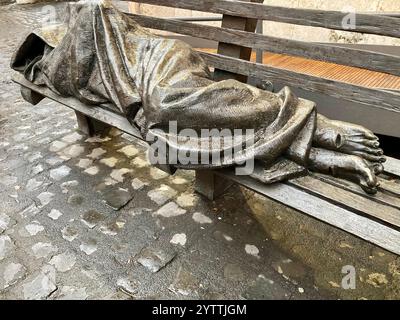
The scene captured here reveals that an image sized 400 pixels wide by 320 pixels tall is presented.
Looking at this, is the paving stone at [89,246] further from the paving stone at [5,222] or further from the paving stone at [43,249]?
the paving stone at [5,222]

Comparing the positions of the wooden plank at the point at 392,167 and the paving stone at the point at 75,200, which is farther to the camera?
the paving stone at the point at 75,200

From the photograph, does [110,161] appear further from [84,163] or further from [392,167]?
[392,167]

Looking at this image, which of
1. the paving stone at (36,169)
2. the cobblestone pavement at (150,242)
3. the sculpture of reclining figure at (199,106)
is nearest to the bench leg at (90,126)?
the cobblestone pavement at (150,242)

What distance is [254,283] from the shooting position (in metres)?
2.10

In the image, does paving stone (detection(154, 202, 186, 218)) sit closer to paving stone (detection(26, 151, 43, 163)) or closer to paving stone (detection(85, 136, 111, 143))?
paving stone (detection(85, 136, 111, 143))

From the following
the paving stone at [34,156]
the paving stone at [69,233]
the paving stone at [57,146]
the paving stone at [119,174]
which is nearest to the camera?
the paving stone at [69,233]

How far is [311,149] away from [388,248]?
634mm

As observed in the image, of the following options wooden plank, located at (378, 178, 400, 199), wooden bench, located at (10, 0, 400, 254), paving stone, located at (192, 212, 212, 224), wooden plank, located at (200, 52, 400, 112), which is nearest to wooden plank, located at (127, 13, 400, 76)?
wooden bench, located at (10, 0, 400, 254)

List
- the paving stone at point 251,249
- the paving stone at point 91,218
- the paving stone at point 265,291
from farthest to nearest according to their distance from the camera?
the paving stone at point 91,218
the paving stone at point 251,249
the paving stone at point 265,291

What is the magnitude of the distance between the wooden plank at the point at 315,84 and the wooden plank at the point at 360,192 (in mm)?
1034

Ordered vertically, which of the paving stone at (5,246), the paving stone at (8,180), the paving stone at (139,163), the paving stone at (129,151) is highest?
the paving stone at (129,151)

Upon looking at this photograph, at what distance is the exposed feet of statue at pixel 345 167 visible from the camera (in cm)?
179
